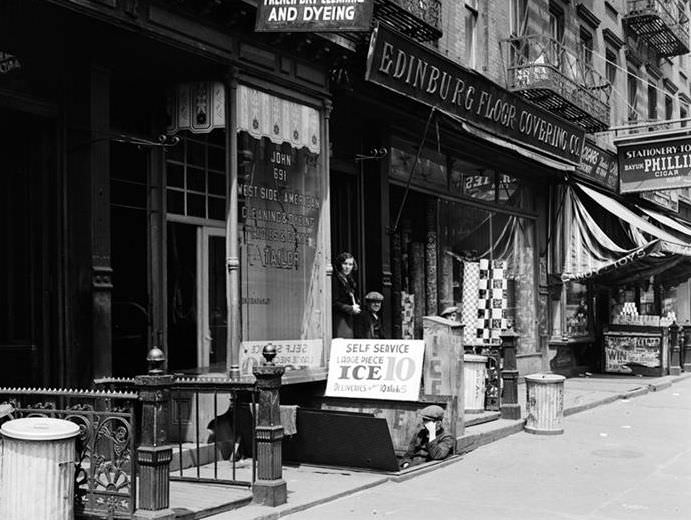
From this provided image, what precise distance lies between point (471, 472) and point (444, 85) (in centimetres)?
646

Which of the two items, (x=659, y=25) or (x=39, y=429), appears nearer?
(x=39, y=429)

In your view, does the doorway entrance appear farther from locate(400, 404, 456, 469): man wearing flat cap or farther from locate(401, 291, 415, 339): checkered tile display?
locate(401, 291, 415, 339): checkered tile display

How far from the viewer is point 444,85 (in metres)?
12.9

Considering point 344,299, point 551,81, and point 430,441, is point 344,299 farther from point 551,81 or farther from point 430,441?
point 551,81

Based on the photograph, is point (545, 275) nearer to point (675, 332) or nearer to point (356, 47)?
point (675, 332)

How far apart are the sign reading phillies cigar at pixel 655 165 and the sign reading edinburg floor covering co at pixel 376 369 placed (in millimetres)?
12871

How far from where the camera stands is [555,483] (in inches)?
328

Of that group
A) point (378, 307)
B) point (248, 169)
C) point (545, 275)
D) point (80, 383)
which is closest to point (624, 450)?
point (378, 307)

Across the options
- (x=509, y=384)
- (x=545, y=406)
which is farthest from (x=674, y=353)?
(x=545, y=406)

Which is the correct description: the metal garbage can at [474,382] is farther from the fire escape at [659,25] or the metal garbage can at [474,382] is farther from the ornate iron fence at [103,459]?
the fire escape at [659,25]

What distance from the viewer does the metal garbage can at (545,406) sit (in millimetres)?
11383

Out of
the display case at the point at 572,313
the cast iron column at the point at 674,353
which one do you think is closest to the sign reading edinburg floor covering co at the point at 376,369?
the display case at the point at 572,313

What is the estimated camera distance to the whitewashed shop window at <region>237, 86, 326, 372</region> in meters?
9.64

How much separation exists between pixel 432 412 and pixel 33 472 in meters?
4.51
